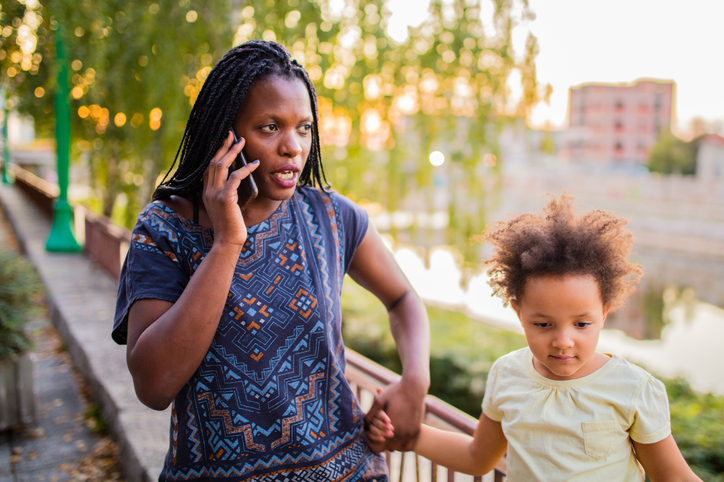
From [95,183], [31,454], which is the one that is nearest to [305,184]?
[31,454]

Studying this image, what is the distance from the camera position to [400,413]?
4.51 ft

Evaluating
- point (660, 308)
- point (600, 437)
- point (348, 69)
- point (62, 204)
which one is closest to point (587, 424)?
point (600, 437)

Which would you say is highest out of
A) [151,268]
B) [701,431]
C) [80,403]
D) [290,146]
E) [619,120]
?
[619,120]

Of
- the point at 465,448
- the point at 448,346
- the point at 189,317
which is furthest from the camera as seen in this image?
the point at 448,346

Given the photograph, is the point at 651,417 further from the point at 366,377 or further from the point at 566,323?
the point at 366,377

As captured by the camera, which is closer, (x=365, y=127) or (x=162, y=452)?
(x=162, y=452)

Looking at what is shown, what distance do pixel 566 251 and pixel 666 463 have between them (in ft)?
1.48

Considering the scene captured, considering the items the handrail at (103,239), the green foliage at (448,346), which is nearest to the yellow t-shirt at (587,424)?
the handrail at (103,239)

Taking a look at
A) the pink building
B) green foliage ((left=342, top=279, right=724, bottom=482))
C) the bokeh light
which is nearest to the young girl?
green foliage ((left=342, top=279, right=724, bottom=482))

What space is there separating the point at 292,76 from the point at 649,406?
1.02 metres

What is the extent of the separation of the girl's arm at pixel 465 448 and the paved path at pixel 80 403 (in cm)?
135

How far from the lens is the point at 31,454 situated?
303cm

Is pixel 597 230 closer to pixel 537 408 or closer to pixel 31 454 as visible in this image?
pixel 537 408

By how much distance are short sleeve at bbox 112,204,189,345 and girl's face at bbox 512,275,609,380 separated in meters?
0.74
